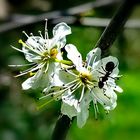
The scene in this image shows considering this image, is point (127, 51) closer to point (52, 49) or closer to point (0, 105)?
point (0, 105)

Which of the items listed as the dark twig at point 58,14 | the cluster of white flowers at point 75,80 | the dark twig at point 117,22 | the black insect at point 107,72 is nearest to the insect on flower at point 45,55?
the cluster of white flowers at point 75,80

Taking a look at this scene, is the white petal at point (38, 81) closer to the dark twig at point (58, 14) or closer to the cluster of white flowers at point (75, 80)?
the cluster of white flowers at point (75, 80)

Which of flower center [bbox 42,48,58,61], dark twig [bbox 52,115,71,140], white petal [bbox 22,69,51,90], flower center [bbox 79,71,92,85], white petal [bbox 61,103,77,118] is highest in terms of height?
flower center [bbox 42,48,58,61]

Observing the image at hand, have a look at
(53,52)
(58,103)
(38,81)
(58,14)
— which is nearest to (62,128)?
→ (38,81)

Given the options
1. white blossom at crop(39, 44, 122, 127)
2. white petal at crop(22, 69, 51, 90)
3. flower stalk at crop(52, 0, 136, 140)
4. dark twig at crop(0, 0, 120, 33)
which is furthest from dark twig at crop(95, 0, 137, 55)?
dark twig at crop(0, 0, 120, 33)

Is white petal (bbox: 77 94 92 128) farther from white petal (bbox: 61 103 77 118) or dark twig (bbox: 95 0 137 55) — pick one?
dark twig (bbox: 95 0 137 55)

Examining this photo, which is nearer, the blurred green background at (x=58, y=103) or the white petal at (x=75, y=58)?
the white petal at (x=75, y=58)
